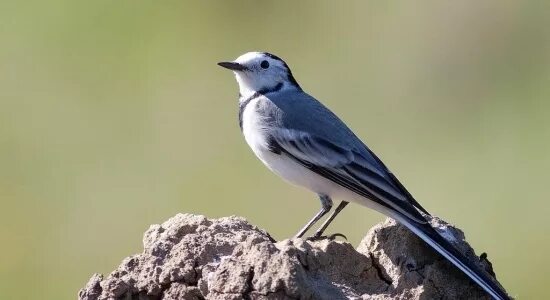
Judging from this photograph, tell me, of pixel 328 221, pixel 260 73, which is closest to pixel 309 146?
pixel 328 221

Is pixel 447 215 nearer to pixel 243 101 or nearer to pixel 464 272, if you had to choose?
pixel 243 101

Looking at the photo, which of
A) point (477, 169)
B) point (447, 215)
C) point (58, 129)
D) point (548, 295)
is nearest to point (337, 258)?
point (548, 295)

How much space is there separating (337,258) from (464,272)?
67 cm

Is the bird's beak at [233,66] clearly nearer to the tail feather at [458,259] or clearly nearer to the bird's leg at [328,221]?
the bird's leg at [328,221]

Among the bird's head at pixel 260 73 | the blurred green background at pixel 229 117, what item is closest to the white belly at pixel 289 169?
the bird's head at pixel 260 73

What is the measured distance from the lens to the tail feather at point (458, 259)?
6785 millimetres

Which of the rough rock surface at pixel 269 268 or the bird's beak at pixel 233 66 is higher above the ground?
the bird's beak at pixel 233 66

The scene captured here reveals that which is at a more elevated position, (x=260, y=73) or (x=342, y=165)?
(x=260, y=73)

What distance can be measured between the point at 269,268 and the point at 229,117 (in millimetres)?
11335

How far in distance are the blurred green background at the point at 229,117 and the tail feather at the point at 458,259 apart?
19.9 feet

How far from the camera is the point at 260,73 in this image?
9.16 metres

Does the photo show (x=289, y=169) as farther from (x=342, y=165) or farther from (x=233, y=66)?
(x=233, y=66)

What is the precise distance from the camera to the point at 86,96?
18.5 meters

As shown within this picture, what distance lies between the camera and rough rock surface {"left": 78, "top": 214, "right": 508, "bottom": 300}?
620cm
